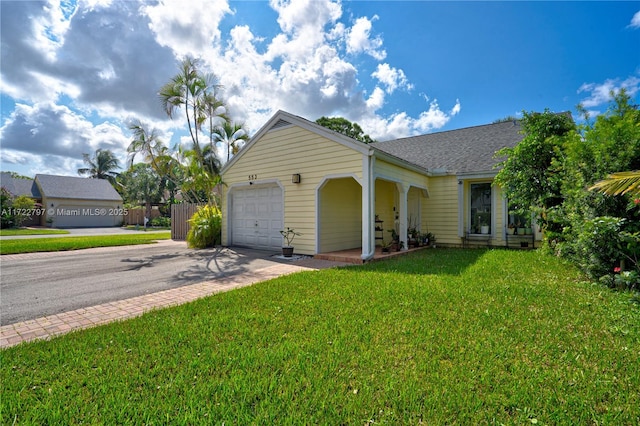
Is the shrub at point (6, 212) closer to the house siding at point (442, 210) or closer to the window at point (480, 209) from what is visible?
the house siding at point (442, 210)

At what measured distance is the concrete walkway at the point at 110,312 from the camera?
131 inches

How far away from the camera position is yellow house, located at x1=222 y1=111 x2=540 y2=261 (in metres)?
8.12

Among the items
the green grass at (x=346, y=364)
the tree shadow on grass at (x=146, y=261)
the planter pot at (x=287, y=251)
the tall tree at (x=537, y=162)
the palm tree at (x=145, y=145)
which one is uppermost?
the palm tree at (x=145, y=145)

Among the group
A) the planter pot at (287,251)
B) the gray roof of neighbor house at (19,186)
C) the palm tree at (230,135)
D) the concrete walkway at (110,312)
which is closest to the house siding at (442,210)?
the planter pot at (287,251)

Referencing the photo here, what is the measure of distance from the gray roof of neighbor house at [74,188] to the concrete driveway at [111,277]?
2400 centimetres

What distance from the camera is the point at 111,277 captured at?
6.19m

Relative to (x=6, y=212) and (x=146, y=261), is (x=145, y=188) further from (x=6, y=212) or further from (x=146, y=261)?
(x=146, y=261)

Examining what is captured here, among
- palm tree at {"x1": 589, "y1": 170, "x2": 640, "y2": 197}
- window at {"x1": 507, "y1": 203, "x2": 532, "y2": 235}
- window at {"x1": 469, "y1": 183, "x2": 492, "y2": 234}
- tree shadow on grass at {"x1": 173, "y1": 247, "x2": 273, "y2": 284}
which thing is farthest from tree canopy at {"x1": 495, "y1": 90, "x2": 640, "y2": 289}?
tree shadow on grass at {"x1": 173, "y1": 247, "x2": 273, "y2": 284}

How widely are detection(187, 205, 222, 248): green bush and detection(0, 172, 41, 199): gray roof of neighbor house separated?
2721cm

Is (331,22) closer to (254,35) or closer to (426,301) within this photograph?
(254,35)

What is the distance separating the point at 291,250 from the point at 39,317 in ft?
18.1

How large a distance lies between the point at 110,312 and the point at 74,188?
33.4 m

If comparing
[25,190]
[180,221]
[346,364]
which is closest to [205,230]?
[180,221]

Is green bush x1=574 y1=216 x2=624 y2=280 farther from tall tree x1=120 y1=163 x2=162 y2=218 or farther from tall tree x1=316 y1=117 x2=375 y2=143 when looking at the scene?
tall tree x1=120 y1=163 x2=162 y2=218
